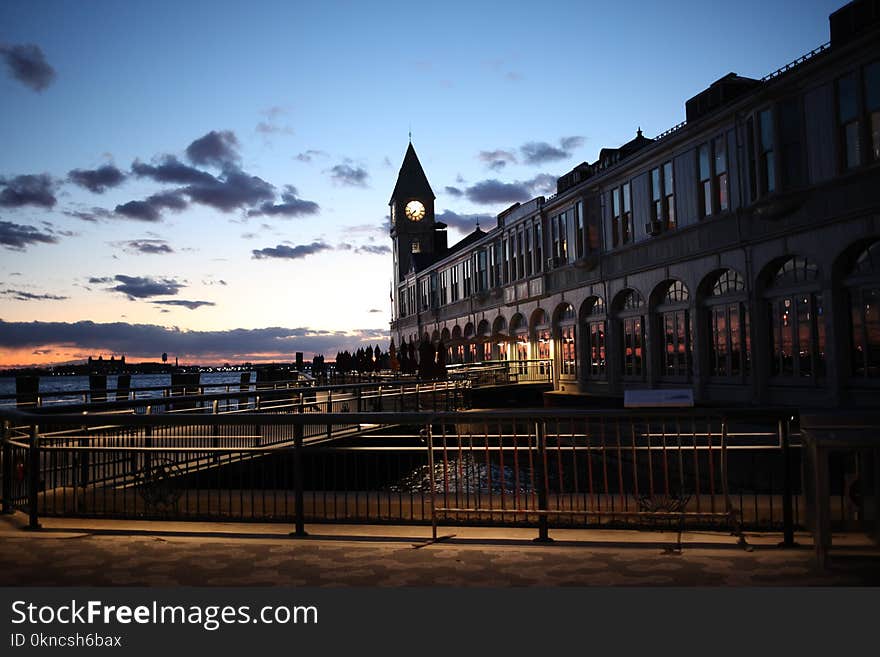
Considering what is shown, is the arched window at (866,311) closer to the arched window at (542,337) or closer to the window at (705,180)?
the window at (705,180)

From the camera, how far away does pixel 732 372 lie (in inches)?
1019

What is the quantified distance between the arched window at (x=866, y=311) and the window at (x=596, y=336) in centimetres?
1455

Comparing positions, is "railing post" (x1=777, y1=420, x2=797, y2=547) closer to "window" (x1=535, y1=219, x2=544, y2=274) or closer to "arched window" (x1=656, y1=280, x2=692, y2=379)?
"arched window" (x1=656, y1=280, x2=692, y2=379)

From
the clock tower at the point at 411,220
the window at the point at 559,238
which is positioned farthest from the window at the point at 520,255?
the clock tower at the point at 411,220

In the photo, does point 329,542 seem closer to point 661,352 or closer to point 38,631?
point 38,631

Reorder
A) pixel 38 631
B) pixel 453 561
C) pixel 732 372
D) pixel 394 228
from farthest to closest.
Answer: pixel 394 228
pixel 732 372
pixel 453 561
pixel 38 631

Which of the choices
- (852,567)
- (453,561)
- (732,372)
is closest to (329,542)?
(453,561)

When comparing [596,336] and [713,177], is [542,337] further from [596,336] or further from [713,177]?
[713,177]

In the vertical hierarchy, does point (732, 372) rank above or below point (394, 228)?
below

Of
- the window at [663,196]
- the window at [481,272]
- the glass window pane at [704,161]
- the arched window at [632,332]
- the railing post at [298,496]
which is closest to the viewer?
the railing post at [298,496]

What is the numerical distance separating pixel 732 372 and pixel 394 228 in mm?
74118

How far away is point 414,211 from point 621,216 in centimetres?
6425

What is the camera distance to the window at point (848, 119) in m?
20.2

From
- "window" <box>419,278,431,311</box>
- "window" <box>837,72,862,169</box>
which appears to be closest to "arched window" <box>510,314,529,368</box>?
"window" <box>419,278,431,311</box>
